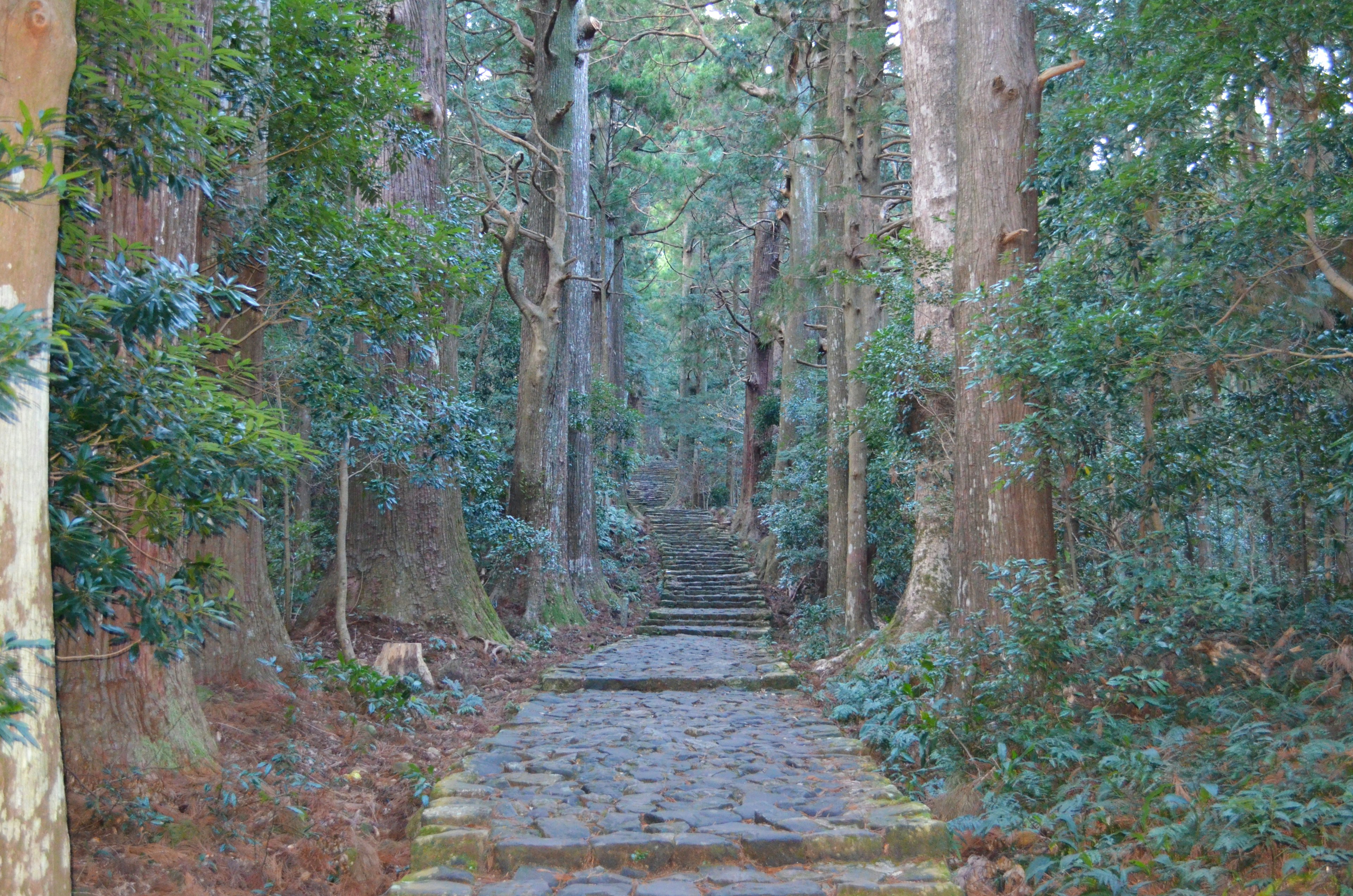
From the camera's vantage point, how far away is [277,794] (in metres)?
4.79

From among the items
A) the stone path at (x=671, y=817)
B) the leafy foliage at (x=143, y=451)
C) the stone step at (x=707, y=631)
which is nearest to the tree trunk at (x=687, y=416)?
the stone step at (x=707, y=631)

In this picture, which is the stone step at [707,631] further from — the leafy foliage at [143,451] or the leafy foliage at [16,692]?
the leafy foliage at [16,692]


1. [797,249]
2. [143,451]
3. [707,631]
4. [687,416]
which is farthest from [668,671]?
[687,416]

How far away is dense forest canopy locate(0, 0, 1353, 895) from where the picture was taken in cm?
321

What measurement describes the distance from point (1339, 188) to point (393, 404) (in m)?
6.73

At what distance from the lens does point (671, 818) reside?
4.79m

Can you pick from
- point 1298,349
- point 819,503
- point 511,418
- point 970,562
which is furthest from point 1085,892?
point 511,418

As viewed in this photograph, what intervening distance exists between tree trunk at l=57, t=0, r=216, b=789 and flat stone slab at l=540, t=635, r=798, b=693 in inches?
183

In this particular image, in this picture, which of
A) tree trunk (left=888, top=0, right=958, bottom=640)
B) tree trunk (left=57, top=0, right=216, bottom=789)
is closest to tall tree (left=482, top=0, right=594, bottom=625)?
tree trunk (left=888, top=0, right=958, bottom=640)

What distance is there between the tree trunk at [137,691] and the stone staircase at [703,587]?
995cm

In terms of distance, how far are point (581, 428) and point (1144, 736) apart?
1074 cm

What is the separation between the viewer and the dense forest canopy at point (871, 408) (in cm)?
321

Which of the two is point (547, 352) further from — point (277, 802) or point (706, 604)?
point (277, 802)

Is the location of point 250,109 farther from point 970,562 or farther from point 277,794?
point 970,562
